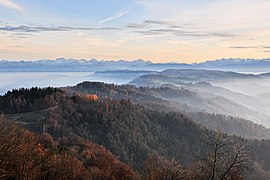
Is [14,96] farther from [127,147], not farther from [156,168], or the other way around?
[156,168]

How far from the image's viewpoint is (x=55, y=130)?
161625 millimetres

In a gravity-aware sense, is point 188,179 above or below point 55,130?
above

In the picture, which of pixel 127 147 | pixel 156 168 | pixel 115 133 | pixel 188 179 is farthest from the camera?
pixel 115 133

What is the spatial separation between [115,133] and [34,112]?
4176 cm

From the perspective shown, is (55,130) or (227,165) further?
(55,130)

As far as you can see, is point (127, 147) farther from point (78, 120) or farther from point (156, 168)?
point (156, 168)

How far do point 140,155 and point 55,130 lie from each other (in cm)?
4014

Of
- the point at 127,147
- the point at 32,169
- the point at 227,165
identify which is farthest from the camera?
the point at 127,147

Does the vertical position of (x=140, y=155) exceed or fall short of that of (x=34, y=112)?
it falls short

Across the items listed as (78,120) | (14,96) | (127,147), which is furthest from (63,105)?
(127,147)

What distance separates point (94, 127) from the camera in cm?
18738

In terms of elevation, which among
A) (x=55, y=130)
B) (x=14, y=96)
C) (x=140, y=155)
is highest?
(x=14, y=96)

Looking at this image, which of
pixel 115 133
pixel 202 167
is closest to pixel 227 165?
pixel 202 167

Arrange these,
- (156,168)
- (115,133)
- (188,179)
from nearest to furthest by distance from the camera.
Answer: (188,179), (156,168), (115,133)
